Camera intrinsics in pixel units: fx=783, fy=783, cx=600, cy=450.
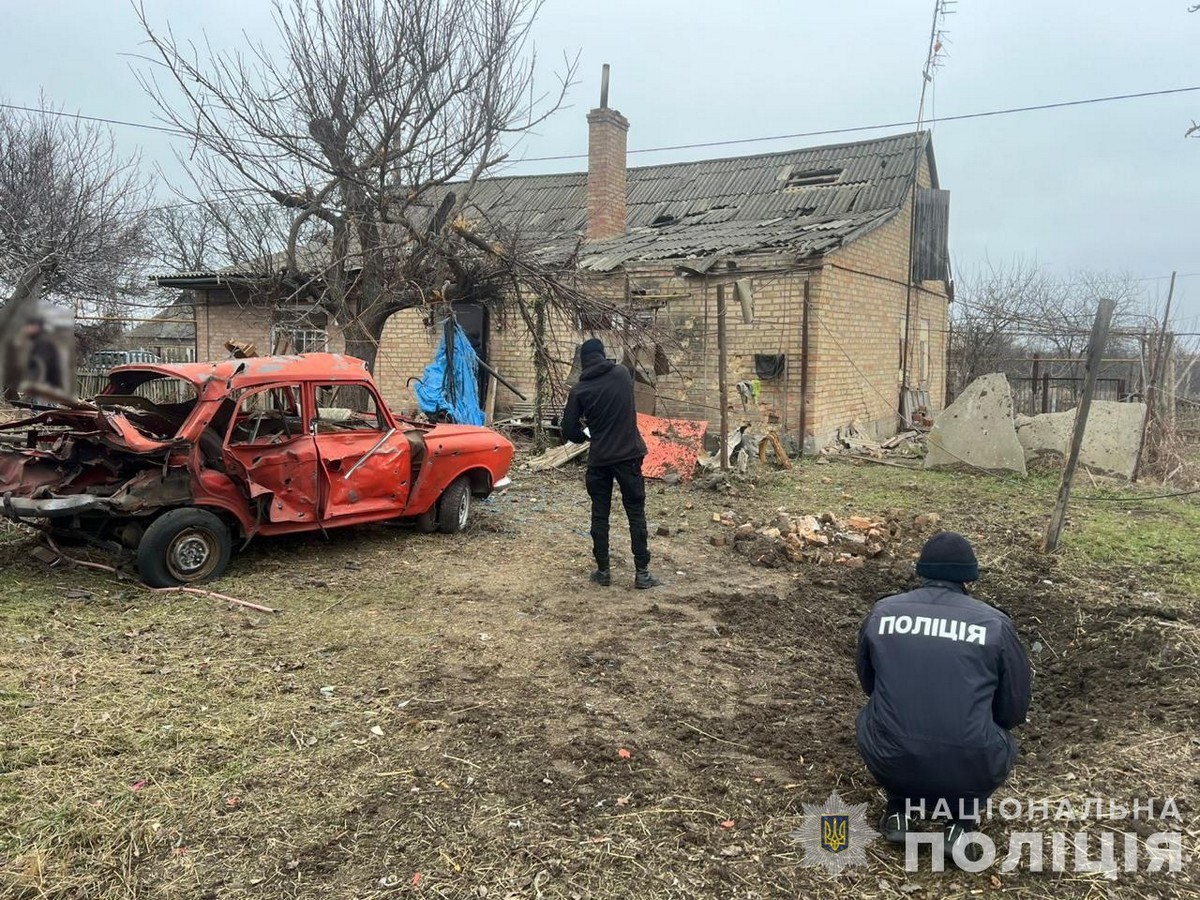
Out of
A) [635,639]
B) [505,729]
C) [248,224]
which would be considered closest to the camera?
[505,729]

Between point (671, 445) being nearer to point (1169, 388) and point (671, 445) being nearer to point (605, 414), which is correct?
point (605, 414)

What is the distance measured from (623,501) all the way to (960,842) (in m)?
3.62

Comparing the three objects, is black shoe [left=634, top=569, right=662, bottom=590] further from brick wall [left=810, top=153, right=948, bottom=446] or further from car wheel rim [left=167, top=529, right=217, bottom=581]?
brick wall [left=810, top=153, right=948, bottom=446]

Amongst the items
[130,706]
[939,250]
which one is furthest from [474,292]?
[939,250]

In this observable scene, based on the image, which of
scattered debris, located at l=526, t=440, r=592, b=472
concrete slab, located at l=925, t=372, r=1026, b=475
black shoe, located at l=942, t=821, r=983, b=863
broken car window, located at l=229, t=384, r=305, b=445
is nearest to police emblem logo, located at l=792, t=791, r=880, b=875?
black shoe, located at l=942, t=821, r=983, b=863

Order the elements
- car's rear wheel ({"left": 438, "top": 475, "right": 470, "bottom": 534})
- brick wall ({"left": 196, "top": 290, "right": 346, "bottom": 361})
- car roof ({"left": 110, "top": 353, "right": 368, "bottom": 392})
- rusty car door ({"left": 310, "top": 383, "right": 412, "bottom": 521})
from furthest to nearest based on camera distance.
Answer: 1. brick wall ({"left": 196, "top": 290, "right": 346, "bottom": 361})
2. car's rear wheel ({"left": 438, "top": 475, "right": 470, "bottom": 534})
3. rusty car door ({"left": 310, "top": 383, "right": 412, "bottom": 521})
4. car roof ({"left": 110, "top": 353, "right": 368, "bottom": 392})

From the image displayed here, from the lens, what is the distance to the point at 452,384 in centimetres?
1238

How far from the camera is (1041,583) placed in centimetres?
628

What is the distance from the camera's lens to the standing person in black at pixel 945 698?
274 cm

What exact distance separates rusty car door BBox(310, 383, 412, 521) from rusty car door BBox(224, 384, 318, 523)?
0.37 feet

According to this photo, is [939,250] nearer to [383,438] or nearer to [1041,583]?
[1041,583]

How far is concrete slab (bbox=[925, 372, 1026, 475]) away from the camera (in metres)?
11.0

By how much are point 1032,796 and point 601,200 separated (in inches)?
602

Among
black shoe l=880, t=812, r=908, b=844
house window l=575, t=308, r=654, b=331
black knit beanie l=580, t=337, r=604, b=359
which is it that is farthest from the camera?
house window l=575, t=308, r=654, b=331
